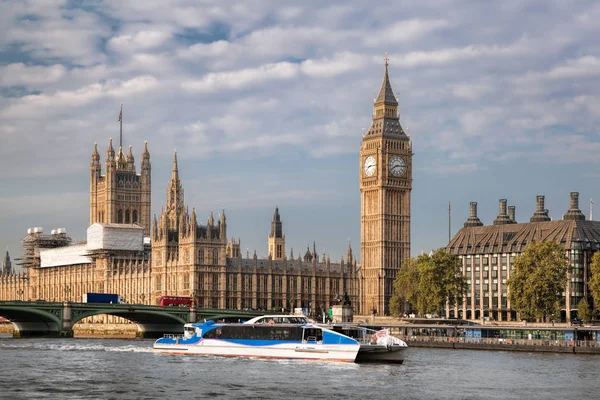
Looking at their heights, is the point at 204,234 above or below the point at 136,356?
above

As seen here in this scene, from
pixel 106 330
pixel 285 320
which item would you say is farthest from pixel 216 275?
pixel 285 320

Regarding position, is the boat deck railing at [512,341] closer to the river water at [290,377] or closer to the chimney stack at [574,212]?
the river water at [290,377]

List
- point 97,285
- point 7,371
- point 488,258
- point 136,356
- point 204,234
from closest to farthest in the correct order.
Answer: point 7,371 → point 136,356 → point 488,258 → point 204,234 → point 97,285

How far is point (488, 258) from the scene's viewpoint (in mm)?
149500

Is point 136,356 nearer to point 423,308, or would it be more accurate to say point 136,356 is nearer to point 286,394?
point 286,394

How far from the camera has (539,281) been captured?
388 feet

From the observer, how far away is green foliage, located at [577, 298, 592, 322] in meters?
128

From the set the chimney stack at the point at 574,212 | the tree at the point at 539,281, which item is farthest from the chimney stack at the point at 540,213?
the tree at the point at 539,281

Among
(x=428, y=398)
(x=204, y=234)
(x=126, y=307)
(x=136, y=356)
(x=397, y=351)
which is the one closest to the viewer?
(x=428, y=398)

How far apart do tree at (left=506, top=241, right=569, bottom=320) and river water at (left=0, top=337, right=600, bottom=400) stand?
23045 mm

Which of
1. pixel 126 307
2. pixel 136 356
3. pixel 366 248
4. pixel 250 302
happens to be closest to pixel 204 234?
pixel 250 302

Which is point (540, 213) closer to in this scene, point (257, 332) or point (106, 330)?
point (106, 330)

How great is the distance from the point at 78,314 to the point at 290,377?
189 feet

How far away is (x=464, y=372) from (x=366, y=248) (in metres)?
88.4
